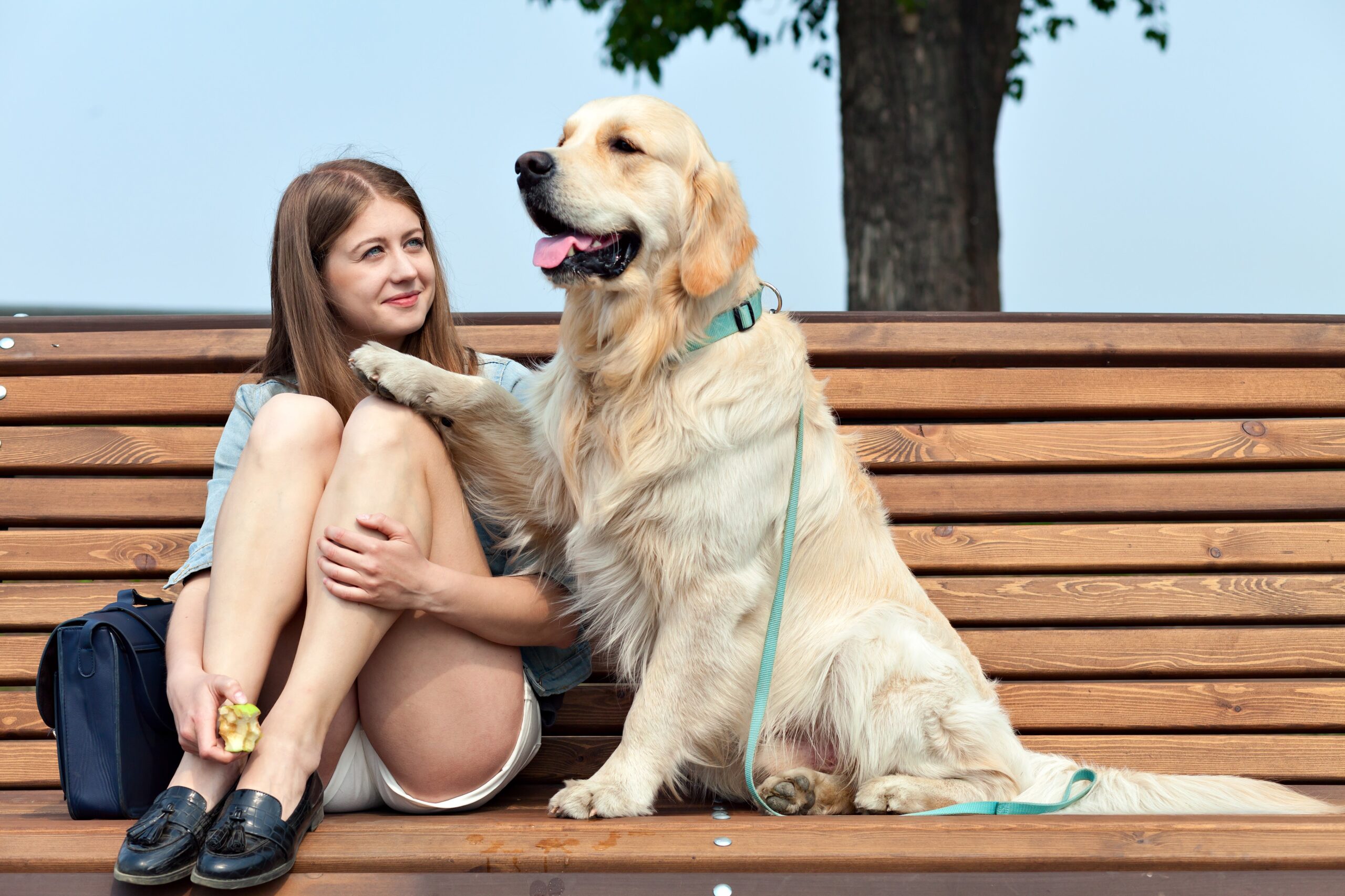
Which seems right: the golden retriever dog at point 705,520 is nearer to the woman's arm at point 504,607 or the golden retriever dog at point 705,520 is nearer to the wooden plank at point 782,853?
the woman's arm at point 504,607

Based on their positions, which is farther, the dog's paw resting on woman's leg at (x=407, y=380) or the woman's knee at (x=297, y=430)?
the dog's paw resting on woman's leg at (x=407, y=380)

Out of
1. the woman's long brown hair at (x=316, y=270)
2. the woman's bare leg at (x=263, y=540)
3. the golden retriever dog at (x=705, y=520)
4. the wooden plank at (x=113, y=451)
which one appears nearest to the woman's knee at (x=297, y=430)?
the woman's bare leg at (x=263, y=540)

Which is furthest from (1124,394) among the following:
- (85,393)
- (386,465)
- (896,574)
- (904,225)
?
(904,225)

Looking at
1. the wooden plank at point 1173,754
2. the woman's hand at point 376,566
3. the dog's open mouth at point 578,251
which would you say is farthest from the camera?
the wooden plank at point 1173,754

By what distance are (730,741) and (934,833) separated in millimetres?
565

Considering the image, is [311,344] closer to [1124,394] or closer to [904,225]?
[1124,394]

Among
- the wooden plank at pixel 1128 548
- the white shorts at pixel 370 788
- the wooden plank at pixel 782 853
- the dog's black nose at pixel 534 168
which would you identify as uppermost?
the dog's black nose at pixel 534 168

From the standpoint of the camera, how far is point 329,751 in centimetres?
184

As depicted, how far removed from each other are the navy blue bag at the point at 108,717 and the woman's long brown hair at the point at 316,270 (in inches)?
23.5

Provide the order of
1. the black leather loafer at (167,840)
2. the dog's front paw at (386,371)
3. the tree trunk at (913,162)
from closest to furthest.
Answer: the black leather loafer at (167,840) < the dog's front paw at (386,371) < the tree trunk at (913,162)

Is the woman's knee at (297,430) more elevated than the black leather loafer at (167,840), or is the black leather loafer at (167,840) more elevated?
the woman's knee at (297,430)

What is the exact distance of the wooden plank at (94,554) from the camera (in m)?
2.50

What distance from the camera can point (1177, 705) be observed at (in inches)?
96.6

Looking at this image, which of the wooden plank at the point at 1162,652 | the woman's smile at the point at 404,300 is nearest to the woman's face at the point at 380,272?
the woman's smile at the point at 404,300
